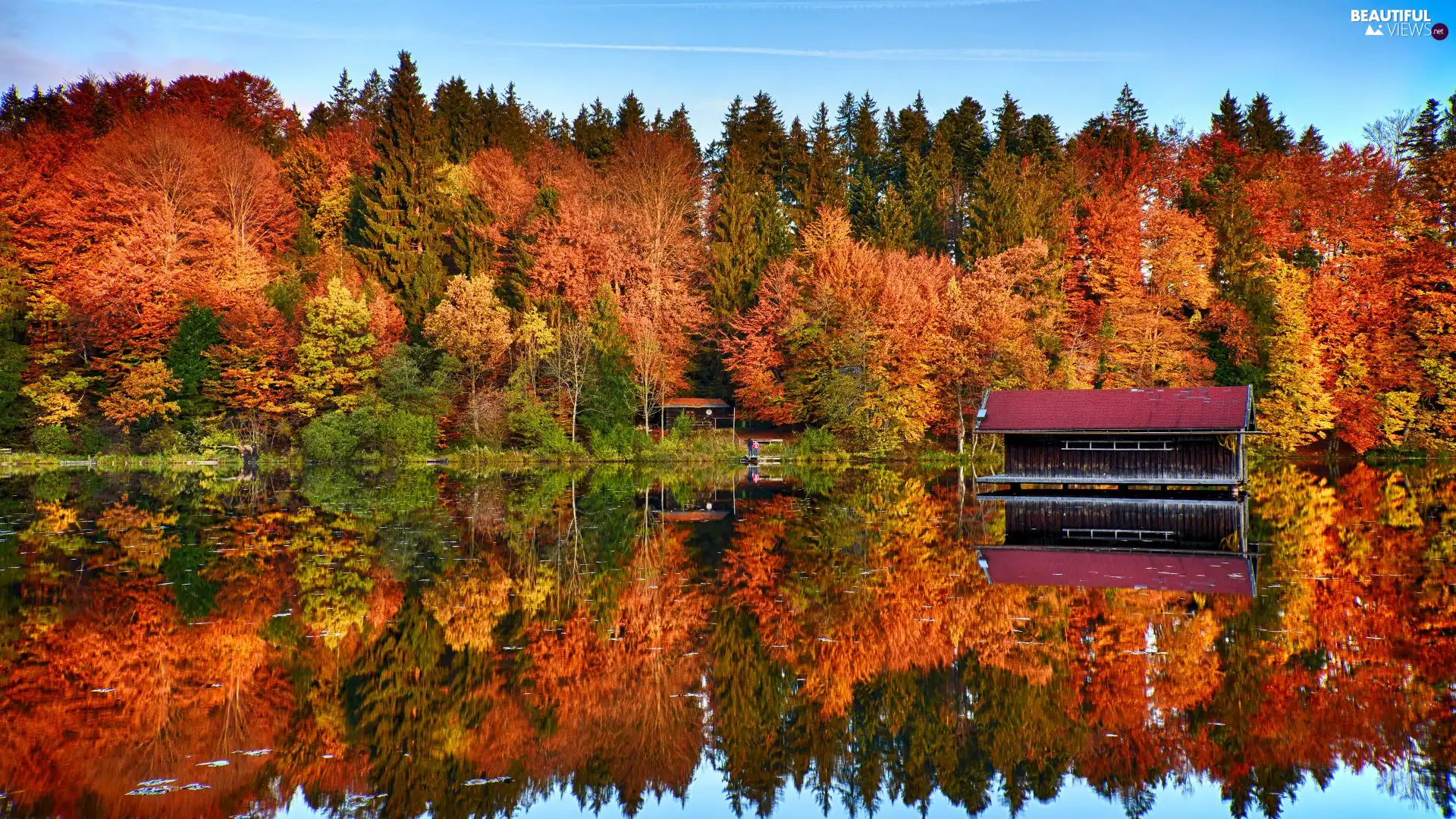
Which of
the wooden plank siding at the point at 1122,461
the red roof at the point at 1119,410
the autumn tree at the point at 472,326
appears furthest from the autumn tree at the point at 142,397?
the wooden plank siding at the point at 1122,461

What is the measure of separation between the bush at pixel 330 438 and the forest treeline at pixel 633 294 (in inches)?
6.0

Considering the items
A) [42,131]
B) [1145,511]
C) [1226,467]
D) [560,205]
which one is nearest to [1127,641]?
[1145,511]

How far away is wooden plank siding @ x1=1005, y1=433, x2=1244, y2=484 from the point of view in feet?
94.6

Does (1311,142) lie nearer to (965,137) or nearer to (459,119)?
(965,137)

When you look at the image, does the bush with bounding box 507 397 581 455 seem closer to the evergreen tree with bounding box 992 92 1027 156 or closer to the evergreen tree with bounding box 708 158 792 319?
the evergreen tree with bounding box 708 158 792 319

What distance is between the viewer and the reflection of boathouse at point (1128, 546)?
573 inches

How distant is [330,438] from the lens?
4331 cm

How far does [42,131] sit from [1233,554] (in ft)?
194

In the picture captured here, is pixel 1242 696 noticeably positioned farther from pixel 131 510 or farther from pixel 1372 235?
pixel 1372 235

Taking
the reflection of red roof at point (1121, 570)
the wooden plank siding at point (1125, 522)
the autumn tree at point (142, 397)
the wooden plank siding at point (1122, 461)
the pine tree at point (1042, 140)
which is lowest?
the wooden plank siding at point (1125, 522)

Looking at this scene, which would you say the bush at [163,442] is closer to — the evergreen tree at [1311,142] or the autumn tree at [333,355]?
the autumn tree at [333,355]

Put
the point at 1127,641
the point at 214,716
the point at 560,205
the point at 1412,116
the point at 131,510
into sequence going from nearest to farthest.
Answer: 1. the point at 214,716
2. the point at 1127,641
3. the point at 131,510
4. the point at 560,205
5. the point at 1412,116

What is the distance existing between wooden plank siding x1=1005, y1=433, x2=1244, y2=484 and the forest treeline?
13716mm

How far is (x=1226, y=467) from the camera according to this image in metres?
28.7
